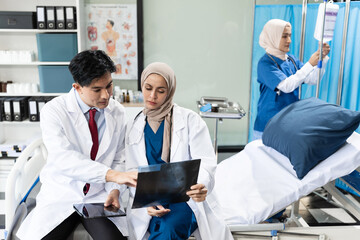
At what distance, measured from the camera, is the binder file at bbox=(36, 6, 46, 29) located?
11.9 ft

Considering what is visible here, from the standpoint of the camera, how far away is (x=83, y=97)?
69.4 inches

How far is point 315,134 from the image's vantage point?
73.3 inches

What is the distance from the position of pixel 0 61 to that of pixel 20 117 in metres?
0.59

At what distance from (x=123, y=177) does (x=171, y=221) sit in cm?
28

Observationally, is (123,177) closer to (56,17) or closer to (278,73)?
(278,73)

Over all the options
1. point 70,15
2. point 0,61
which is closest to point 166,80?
point 70,15

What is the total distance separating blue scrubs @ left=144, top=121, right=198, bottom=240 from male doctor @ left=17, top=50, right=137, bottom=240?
16 centimetres

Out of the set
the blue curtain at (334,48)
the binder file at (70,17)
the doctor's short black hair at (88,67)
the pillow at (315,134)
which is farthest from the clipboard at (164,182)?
the binder file at (70,17)

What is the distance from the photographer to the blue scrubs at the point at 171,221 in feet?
5.12

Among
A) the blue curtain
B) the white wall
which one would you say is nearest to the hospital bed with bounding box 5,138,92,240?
the blue curtain

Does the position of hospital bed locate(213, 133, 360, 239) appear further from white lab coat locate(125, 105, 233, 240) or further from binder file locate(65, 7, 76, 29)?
binder file locate(65, 7, 76, 29)

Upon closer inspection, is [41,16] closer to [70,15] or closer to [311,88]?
[70,15]

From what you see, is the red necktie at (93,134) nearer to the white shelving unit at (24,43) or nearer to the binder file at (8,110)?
the white shelving unit at (24,43)

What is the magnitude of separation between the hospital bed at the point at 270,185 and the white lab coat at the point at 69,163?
60 centimetres
